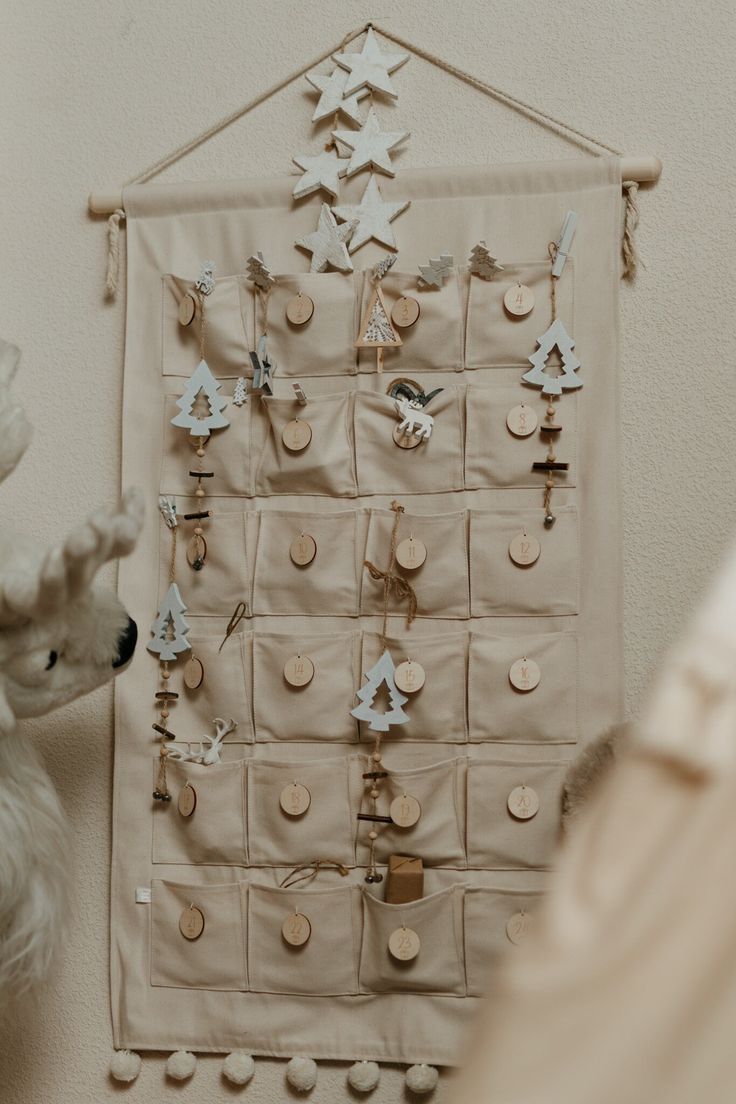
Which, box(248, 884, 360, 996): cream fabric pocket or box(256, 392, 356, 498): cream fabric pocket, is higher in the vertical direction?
box(256, 392, 356, 498): cream fabric pocket

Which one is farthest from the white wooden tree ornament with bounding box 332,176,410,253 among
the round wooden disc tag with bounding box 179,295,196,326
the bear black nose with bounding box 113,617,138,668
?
the bear black nose with bounding box 113,617,138,668

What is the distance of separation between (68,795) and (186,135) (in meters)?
1.02

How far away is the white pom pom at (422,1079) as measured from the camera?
127cm

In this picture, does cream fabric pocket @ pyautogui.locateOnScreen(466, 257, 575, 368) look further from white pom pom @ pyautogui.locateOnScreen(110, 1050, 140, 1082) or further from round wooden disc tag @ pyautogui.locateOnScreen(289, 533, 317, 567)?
white pom pom @ pyautogui.locateOnScreen(110, 1050, 140, 1082)

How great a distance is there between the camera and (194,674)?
138 cm

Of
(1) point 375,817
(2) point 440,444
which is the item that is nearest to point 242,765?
(1) point 375,817

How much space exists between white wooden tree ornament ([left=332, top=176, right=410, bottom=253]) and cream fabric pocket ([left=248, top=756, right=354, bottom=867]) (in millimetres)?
731

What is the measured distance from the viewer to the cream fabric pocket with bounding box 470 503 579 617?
1.32 metres

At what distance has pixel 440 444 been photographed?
1.36 meters

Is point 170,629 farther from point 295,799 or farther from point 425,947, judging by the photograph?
point 425,947

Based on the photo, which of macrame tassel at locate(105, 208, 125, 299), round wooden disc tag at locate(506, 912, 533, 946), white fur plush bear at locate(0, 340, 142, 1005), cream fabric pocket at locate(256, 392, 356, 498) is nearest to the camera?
white fur plush bear at locate(0, 340, 142, 1005)

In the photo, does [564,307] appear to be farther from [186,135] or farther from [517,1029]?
[517,1029]

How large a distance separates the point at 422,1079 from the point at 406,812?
341mm

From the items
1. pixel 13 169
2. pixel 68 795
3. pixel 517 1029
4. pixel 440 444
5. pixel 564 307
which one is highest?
pixel 13 169
